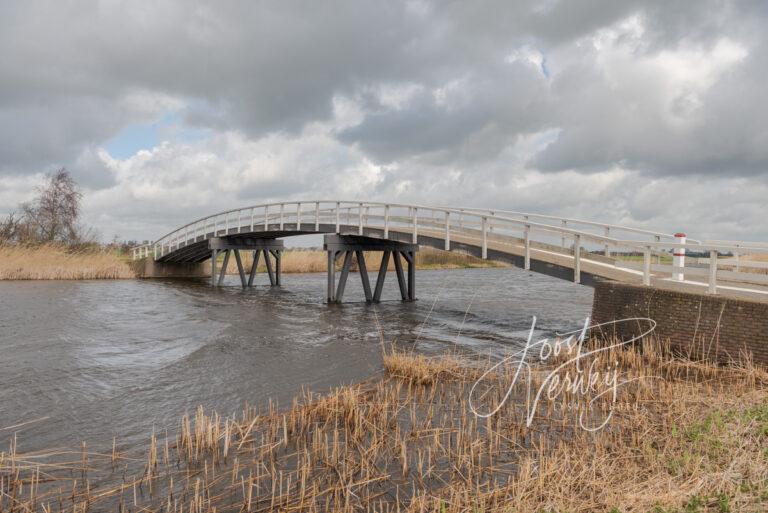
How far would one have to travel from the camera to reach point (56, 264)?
99.8 feet

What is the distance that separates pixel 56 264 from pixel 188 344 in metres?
23.1

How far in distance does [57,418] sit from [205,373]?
9.23 ft

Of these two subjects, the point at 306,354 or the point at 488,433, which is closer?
the point at 488,433

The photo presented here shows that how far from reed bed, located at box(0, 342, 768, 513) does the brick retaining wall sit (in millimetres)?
1266

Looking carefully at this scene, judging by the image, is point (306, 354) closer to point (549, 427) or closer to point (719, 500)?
point (549, 427)

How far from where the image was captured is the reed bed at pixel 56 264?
28875 mm

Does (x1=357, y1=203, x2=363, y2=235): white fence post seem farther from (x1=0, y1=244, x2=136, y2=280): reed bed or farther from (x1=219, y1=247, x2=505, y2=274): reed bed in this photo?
(x1=0, y1=244, x2=136, y2=280): reed bed

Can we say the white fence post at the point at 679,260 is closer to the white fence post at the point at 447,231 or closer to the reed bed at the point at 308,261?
the white fence post at the point at 447,231

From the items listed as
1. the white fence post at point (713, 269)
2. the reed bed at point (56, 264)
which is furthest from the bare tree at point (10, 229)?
the white fence post at point (713, 269)

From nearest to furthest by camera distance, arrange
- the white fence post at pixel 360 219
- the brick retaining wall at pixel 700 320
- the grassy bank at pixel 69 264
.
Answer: the brick retaining wall at pixel 700 320 < the white fence post at pixel 360 219 < the grassy bank at pixel 69 264

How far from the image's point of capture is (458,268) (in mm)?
48469

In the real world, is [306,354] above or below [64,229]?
below

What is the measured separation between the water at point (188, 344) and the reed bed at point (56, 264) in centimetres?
501

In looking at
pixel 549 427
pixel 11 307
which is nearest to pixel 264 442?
pixel 549 427
